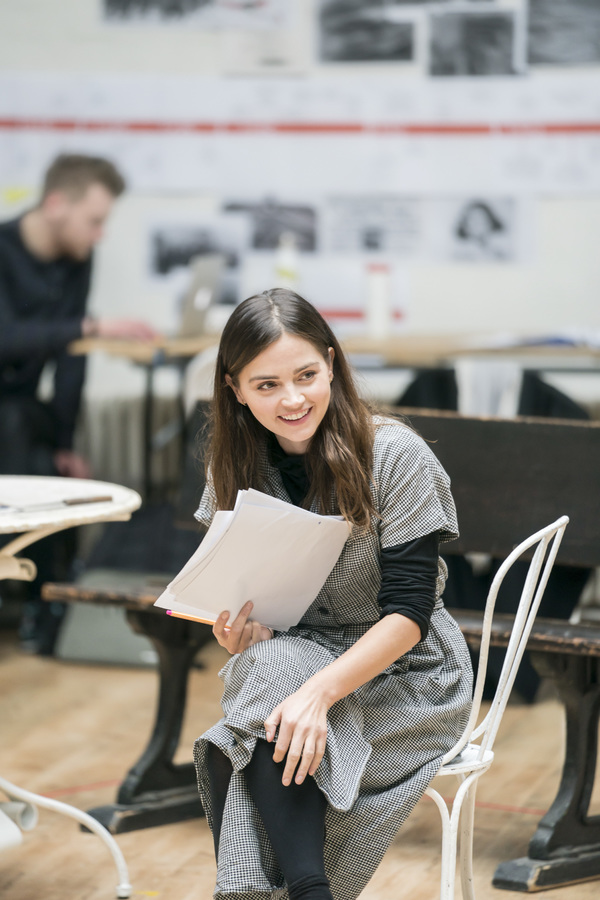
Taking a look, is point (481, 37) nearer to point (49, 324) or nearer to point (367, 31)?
point (367, 31)

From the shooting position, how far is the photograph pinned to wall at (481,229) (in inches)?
170

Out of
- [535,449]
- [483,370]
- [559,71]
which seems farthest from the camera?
[559,71]

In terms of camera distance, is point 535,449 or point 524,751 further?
point 524,751

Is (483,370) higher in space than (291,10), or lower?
lower

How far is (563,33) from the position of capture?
4199 mm

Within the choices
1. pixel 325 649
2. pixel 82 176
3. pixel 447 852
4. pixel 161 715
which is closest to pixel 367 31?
pixel 82 176

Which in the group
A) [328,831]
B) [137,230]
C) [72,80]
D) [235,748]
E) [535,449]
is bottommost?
[328,831]

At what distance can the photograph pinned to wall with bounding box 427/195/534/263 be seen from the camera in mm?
4316

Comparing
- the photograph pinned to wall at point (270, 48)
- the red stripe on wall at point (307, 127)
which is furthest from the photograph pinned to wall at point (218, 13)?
the red stripe on wall at point (307, 127)

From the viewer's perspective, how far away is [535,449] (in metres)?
2.37

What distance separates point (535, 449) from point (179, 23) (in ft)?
9.02

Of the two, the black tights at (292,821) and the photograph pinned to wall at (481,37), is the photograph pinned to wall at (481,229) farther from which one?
the black tights at (292,821)

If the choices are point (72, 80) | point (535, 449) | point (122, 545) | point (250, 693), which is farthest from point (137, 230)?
point (250, 693)

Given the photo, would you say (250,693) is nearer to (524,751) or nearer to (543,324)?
(524,751)
